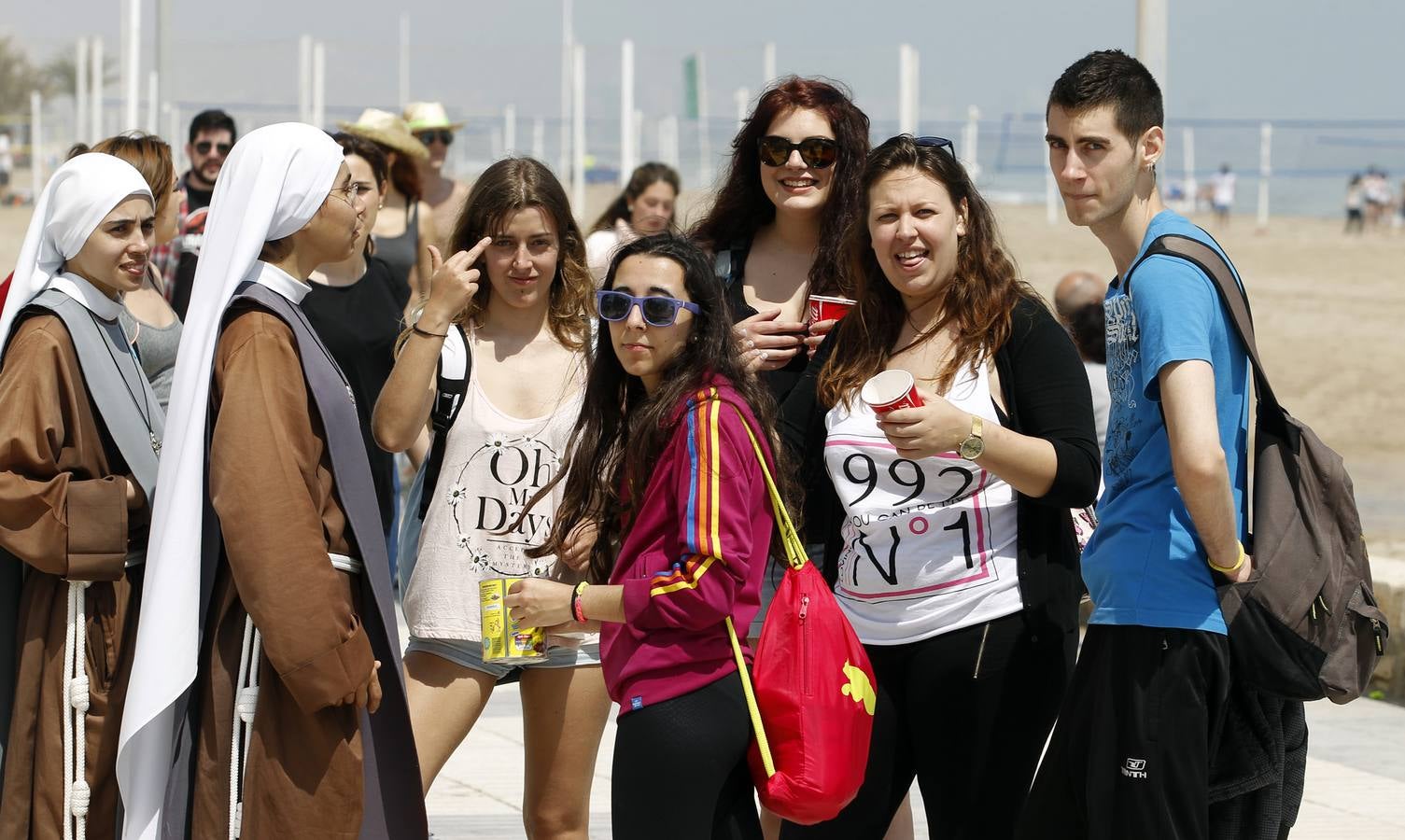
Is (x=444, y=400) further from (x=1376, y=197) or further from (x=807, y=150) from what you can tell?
(x=1376, y=197)

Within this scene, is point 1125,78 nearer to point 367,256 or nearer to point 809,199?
point 809,199

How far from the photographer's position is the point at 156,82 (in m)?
12.0

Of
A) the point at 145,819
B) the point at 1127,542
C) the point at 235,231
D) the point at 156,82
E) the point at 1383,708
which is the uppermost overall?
the point at 156,82

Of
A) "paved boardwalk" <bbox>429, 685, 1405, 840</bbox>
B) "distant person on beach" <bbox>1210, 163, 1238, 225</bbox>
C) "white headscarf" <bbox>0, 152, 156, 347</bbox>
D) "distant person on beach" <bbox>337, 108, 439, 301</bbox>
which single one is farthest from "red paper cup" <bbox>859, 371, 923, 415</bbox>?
"distant person on beach" <bbox>1210, 163, 1238, 225</bbox>

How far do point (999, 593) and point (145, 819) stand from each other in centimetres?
178

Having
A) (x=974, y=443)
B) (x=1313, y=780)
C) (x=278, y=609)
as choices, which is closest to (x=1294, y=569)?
(x=974, y=443)

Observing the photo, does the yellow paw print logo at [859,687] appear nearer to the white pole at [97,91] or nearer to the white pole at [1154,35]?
the white pole at [1154,35]

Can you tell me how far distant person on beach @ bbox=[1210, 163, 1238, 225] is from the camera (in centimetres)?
3894

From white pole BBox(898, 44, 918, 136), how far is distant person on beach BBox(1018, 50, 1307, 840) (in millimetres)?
8091

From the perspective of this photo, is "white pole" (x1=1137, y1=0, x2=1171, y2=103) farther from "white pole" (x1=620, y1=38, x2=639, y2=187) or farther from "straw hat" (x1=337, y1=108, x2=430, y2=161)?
"white pole" (x1=620, y1=38, x2=639, y2=187)

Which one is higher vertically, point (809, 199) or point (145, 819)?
point (809, 199)

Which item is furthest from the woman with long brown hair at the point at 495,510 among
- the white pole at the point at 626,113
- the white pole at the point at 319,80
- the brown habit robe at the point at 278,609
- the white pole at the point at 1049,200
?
the white pole at the point at 1049,200

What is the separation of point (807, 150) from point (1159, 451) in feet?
4.51

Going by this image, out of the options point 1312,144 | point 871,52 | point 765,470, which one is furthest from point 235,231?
point 1312,144
